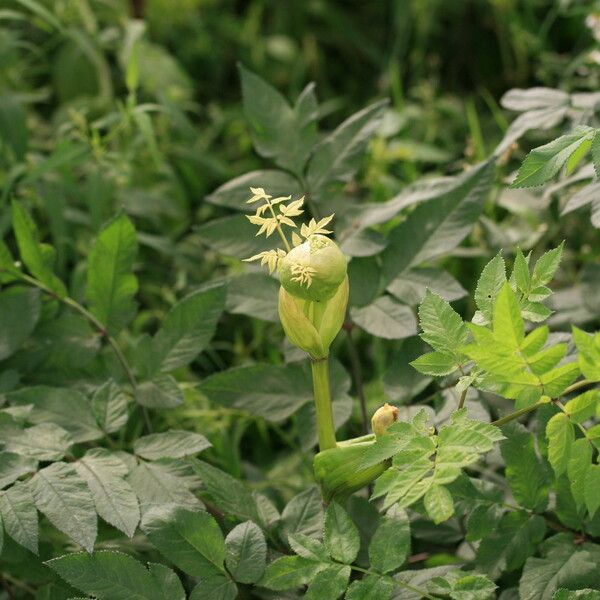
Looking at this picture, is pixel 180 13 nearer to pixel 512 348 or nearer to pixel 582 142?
pixel 582 142

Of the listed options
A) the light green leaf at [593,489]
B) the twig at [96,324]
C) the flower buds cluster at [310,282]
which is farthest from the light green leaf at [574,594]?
the twig at [96,324]

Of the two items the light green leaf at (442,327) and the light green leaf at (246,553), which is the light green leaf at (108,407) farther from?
the light green leaf at (442,327)

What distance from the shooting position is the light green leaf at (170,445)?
1076 millimetres

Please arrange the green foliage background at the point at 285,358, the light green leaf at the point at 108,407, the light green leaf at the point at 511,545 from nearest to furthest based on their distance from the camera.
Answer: the green foliage background at the point at 285,358 → the light green leaf at the point at 511,545 → the light green leaf at the point at 108,407

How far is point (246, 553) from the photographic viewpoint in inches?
37.5

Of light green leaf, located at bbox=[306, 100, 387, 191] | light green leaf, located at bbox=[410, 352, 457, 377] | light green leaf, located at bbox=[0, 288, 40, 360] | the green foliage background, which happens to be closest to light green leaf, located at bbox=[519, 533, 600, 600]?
the green foliage background

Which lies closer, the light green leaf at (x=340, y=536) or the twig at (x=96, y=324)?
the light green leaf at (x=340, y=536)

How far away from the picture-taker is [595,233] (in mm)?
1653

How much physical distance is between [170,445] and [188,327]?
160 millimetres

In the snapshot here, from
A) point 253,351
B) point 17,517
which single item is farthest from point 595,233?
point 17,517

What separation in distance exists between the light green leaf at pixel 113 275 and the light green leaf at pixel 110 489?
0.74ft

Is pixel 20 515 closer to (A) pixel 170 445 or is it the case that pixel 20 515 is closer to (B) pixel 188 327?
(A) pixel 170 445

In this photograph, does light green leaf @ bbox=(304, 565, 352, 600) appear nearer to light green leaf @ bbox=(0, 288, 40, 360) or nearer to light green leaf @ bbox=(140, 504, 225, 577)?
light green leaf @ bbox=(140, 504, 225, 577)

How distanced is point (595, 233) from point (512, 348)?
916mm
